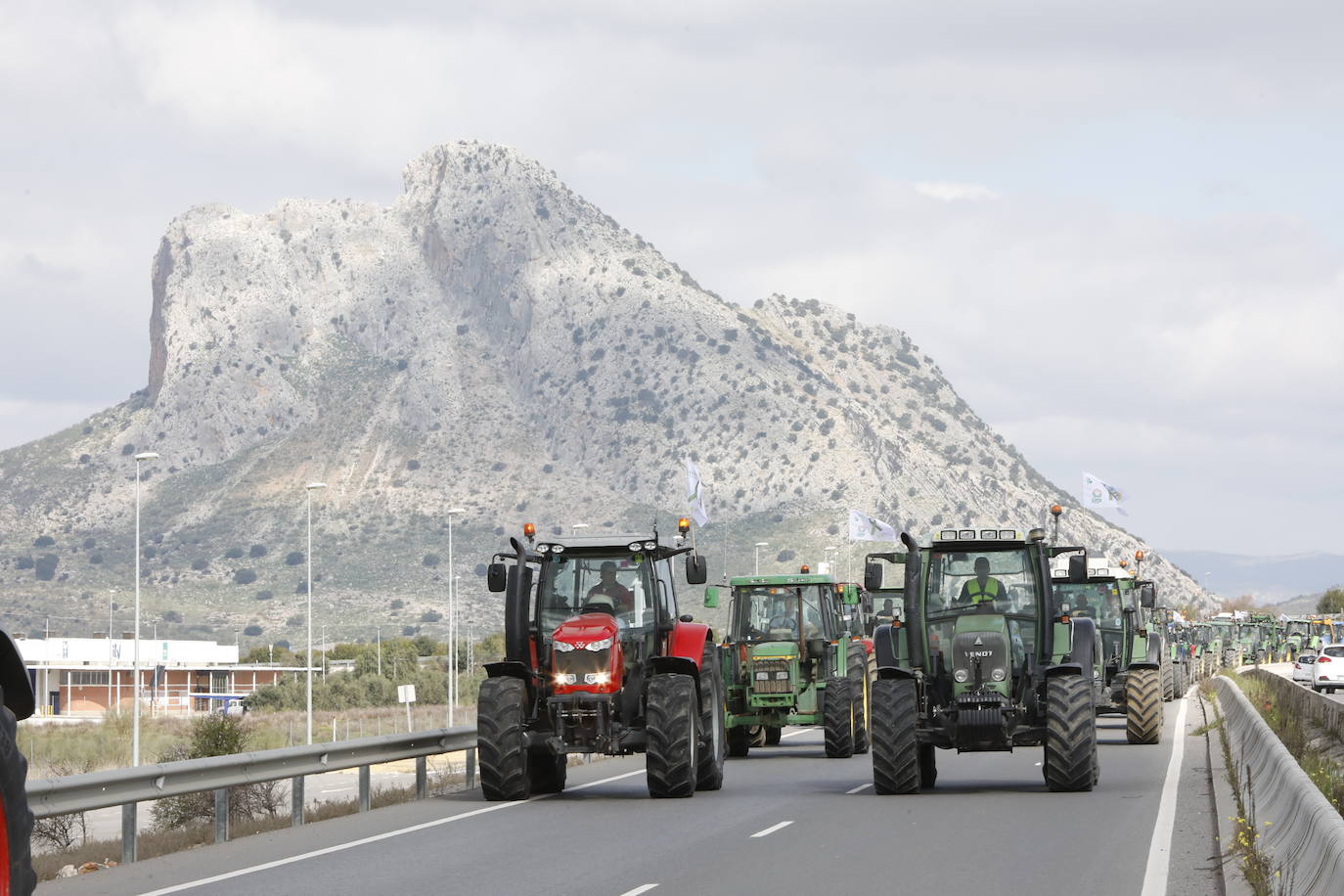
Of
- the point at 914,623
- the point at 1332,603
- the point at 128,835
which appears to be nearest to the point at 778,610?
the point at 914,623

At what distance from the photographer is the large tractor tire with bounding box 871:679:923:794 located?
20688 millimetres

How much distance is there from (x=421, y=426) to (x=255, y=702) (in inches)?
3324

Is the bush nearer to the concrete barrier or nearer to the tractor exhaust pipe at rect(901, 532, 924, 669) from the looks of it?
the tractor exhaust pipe at rect(901, 532, 924, 669)

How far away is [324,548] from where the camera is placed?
18088cm

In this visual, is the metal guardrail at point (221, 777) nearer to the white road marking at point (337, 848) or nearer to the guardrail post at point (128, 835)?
the guardrail post at point (128, 835)

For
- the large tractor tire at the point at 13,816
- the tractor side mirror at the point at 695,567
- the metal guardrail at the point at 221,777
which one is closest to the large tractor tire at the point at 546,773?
the metal guardrail at the point at 221,777

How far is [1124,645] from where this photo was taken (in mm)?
35344

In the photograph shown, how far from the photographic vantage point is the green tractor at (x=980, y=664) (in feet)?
68.6

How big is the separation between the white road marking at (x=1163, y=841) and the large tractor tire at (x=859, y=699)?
14.9ft

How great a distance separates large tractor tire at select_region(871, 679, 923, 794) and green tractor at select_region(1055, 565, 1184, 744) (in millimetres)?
10694

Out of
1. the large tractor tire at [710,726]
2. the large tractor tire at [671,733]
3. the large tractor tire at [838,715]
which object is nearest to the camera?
the large tractor tire at [671,733]

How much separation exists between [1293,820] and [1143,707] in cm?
1969

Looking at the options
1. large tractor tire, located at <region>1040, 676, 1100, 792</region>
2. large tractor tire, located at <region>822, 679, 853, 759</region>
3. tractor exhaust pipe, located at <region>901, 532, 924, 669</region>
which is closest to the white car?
large tractor tire, located at <region>822, 679, 853, 759</region>

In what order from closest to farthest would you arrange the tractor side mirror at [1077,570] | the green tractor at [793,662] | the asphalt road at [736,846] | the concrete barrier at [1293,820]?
the concrete barrier at [1293,820] < the asphalt road at [736,846] < the tractor side mirror at [1077,570] < the green tractor at [793,662]
